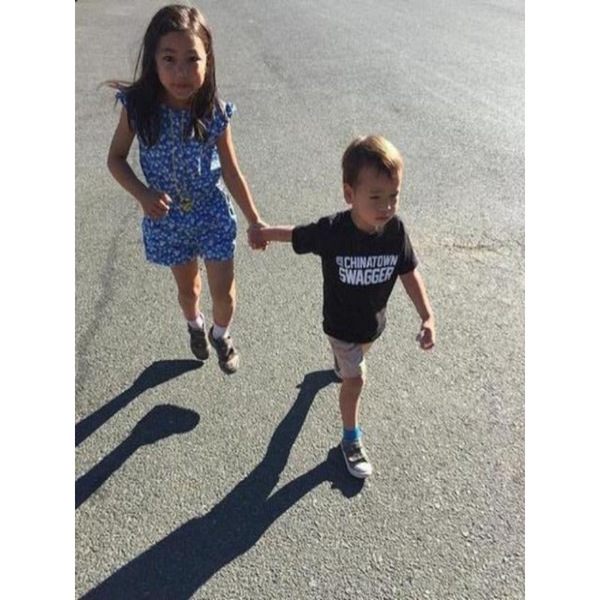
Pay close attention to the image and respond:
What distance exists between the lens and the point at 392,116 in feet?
22.0

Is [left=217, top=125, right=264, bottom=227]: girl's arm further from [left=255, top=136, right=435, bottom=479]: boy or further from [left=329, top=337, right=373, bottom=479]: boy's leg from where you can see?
[left=329, top=337, right=373, bottom=479]: boy's leg

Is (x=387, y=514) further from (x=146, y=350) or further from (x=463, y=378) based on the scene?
(x=146, y=350)

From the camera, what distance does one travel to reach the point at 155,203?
2.51 m

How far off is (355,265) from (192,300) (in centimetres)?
108

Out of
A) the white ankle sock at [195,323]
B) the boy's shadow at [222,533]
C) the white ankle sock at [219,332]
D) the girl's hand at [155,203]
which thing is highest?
the girl's hand at [155,203]

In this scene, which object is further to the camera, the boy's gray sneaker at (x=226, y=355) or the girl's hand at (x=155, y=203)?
the boy's gray sneaker at (x=226, y=355)

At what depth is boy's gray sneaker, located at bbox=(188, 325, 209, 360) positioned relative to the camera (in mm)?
3205

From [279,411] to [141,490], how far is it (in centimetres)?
72

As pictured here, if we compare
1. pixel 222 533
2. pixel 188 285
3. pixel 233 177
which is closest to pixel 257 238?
pixel 233 177

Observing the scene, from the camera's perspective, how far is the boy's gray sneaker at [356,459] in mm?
2592

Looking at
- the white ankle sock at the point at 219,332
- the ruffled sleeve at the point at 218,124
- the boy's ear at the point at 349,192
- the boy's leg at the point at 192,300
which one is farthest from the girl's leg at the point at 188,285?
the boy's ear at the point at 349,192

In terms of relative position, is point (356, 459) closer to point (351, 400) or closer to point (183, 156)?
point (351, 400)

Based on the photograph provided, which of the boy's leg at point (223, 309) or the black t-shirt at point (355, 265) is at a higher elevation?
the black t-shirt at point (355, 265)

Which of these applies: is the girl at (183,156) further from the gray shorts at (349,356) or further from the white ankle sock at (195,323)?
the gray shorts at (349,356)
